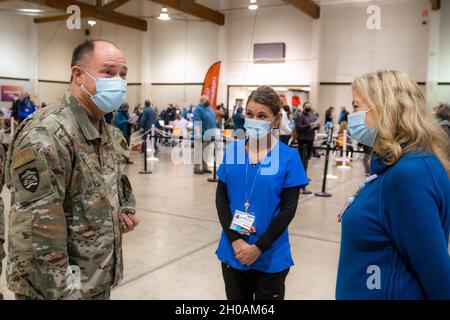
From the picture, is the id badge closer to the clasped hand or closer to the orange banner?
the clasped hand

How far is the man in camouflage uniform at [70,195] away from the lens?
1390 millimetres

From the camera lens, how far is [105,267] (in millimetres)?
1669

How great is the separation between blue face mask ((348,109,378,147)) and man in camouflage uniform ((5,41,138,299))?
97 cm

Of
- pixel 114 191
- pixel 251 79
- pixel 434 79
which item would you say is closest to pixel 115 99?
pixel 114 191

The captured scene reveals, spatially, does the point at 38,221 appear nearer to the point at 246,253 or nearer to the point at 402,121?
the point at 246,253

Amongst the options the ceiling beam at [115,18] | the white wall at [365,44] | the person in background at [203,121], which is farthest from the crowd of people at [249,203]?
the white wall at [365,44]

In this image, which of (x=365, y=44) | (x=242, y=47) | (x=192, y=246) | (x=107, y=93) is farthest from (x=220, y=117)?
(x=107, y=93)

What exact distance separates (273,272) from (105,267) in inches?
31.4

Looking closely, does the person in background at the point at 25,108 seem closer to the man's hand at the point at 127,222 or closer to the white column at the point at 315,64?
the white column at the point at 315,64

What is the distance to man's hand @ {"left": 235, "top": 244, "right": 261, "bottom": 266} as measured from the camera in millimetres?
1968

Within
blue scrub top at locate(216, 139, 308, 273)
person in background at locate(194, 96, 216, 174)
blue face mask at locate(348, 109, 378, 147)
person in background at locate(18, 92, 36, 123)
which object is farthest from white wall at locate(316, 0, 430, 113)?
blue face mask at locate(348, 109, 378, 147)

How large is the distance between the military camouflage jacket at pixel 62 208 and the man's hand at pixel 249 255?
0.57 m

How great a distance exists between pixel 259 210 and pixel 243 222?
0.32 feet

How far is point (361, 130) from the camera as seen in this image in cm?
148
